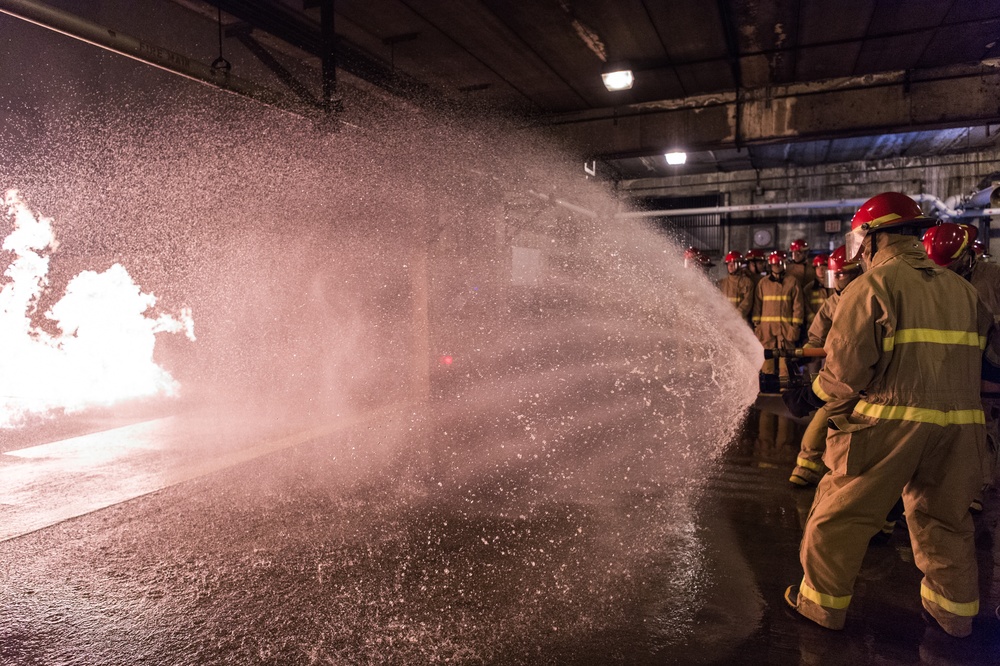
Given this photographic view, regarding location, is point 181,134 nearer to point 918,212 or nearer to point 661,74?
point 661,74

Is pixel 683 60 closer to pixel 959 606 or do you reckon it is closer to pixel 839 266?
→ pixel 839 266

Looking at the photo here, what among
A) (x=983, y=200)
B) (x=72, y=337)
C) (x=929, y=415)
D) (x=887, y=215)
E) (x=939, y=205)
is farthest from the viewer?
(x=939, y=205)

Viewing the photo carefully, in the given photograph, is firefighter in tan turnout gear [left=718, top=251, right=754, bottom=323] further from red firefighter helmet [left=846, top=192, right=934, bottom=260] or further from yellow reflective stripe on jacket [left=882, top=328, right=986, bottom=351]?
yellow reflective stripe on jacket [left=882, top=328, right=986, bottom=351]

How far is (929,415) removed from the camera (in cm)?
266

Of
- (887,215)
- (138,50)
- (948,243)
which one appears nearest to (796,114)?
(948,243)

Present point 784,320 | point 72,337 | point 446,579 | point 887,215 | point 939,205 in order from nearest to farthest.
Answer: point 887,215 → point 446,579 → point 72,337 → point 784,320 → point 939,205

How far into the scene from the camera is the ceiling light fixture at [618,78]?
7.46 meters

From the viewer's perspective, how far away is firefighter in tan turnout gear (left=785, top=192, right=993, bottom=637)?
2686 mm

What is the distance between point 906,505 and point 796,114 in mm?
6722

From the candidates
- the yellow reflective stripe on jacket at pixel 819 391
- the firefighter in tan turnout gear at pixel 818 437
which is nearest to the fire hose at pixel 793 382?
the yellow reflective stripe on jacket at pixel 819 391

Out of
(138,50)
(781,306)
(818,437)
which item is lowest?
(818,437)

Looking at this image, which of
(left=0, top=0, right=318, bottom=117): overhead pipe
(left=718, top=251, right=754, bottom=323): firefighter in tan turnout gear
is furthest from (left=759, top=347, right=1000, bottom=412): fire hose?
(left=718, top=251, right=754, bottom=323): firefighter in tan turnout gear

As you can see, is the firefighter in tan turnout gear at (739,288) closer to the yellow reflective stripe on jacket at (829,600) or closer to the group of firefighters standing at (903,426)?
the group of firefighters standing at (903,426)

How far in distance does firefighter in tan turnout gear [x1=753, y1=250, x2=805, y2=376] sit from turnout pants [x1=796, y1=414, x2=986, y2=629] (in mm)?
7071
